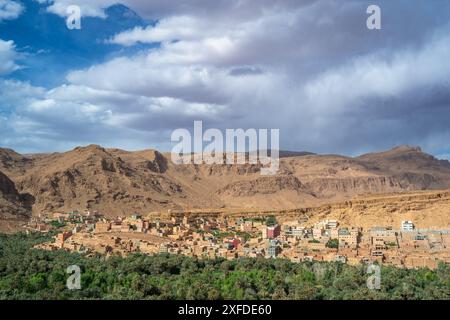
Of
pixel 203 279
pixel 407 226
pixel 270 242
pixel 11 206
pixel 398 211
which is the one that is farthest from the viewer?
pixel 11 206

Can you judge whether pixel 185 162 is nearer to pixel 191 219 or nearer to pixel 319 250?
pixel 191 219

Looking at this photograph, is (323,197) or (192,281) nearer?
(192,281)

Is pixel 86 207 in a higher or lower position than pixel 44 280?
higher

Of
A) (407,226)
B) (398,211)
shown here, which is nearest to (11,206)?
(398,211)

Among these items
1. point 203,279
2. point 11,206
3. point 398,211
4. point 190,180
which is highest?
point 190,180

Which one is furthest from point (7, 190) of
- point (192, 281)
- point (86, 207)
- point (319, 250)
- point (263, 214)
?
point (192, 281)

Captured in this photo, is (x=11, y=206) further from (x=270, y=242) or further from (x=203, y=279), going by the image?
(x=203, y=279)

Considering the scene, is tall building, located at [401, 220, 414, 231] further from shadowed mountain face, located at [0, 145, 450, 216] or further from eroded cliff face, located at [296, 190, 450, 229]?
shadowed mountain face, located at [0, 145, 450, 216]
